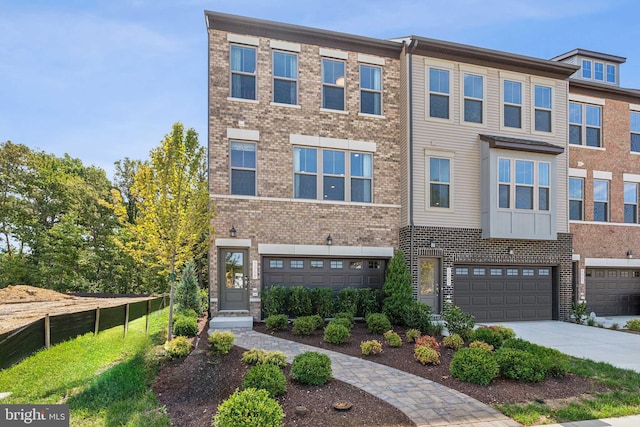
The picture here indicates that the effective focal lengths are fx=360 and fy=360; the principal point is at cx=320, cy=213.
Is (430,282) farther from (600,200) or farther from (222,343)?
(600,200)

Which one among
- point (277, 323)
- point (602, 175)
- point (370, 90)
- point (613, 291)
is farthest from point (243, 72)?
point (613, 291)

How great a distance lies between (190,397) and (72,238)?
22.3 m

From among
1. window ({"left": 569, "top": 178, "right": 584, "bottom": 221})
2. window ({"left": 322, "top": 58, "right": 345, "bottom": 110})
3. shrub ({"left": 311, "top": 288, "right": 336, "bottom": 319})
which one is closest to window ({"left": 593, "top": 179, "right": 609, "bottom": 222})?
window ({"left": 569, "top": 178, "right": 584, "bottom": 221})

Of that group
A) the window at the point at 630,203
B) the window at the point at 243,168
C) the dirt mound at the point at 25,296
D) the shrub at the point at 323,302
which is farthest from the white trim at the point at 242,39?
the dirt mound at the point at 25,296

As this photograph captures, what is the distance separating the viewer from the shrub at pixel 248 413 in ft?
12.9

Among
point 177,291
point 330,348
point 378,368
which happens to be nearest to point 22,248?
point 177,291

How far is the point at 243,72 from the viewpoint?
11.4 m

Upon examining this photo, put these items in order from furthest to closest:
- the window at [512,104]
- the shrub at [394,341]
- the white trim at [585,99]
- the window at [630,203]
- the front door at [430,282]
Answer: the window at [630,203] < the white trim at [585,99] < the window at [512,104] < the front door at [430,282] < the shrub at [394,341]

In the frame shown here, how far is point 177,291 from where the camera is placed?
39.6 ft

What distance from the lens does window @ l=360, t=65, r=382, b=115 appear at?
12.4 metres

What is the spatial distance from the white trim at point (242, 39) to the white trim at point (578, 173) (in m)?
12.6

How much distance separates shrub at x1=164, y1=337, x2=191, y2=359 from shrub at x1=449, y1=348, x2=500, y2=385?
518 centimetres

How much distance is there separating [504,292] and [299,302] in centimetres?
738

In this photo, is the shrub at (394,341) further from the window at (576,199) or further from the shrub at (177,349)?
the window at (576,199)
